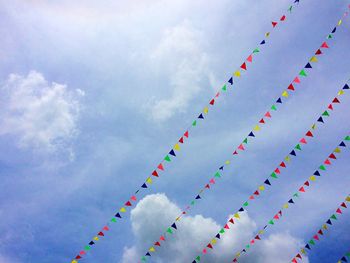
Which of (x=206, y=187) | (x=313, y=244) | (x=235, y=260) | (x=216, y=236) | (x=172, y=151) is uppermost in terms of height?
(x=172, y=151)

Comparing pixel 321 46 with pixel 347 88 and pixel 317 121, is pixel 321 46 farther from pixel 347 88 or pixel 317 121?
pixel 317 121

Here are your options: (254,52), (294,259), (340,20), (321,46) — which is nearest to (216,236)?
(294,259)

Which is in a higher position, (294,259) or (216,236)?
(216,236)

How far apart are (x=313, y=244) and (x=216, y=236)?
6.01 metres

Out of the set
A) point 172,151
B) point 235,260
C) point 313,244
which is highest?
point 172,151

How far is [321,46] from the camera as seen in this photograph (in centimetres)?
1512

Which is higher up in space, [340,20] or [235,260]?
[340,20]

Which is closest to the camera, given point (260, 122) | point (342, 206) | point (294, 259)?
point (260, 122)

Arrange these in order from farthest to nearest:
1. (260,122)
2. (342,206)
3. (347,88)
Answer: (342,206), (260,122), (347,88)

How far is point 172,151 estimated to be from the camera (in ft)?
53.3

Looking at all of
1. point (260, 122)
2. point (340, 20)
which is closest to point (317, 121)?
point (260, 122)

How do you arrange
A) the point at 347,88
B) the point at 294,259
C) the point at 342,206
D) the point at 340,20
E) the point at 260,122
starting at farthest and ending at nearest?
the point at 294,259
the point at 342,206
the point at 260,122
the point at 347,88
the point at 340,20

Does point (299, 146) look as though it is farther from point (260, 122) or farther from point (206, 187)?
point (206, 187)

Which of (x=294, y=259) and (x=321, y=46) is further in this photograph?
(x=294, y=259)
